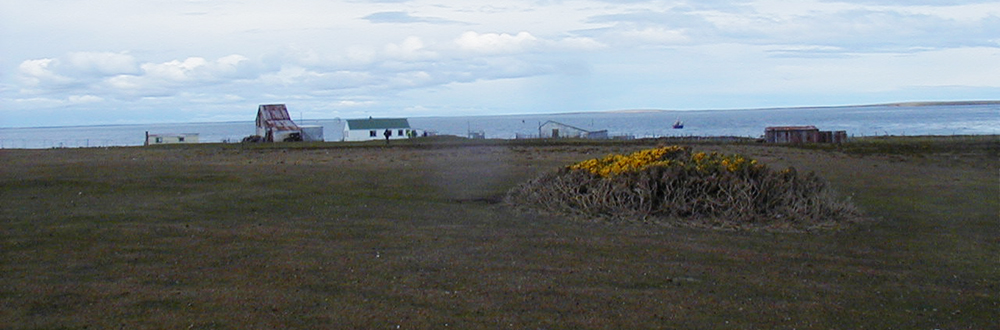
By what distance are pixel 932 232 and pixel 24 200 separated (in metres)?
14.6

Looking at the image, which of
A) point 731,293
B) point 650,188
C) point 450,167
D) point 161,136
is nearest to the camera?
point 731,293

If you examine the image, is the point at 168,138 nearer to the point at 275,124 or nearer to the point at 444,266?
the point at 275,124

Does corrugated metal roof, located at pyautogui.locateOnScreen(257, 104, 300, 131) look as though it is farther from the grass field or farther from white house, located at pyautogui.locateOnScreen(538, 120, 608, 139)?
the grass field

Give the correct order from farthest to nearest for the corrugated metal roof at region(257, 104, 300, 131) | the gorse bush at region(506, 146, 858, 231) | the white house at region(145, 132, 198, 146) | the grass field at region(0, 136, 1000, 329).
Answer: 1. the white house at region(145, 132, 198, 146)
2. the corrugated metal roof at region(257, 104, 300, 131)
3. the gorse bush at region(506, 146, 858, 231)
4. the grass field at region(0, 136, 1000, 329)

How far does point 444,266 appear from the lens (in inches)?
382

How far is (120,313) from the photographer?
294 inches

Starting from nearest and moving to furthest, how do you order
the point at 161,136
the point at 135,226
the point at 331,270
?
the point at 331,270
the point at 135,226
the point at 161,136

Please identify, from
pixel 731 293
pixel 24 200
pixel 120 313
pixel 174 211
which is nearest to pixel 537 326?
pixel 731 293

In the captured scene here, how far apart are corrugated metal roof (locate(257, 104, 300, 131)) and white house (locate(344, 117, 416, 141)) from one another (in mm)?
8321

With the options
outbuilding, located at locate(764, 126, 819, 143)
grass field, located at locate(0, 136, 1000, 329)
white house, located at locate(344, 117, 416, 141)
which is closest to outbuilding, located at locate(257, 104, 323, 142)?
white house, located at locate(344, 117, 416, 141)

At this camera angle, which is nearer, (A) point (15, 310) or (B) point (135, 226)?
(A) point (15, 310)

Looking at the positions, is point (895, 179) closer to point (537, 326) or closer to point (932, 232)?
point (932, 232)

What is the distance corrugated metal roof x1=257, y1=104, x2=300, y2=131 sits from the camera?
67500mm

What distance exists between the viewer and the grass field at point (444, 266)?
303 inches
